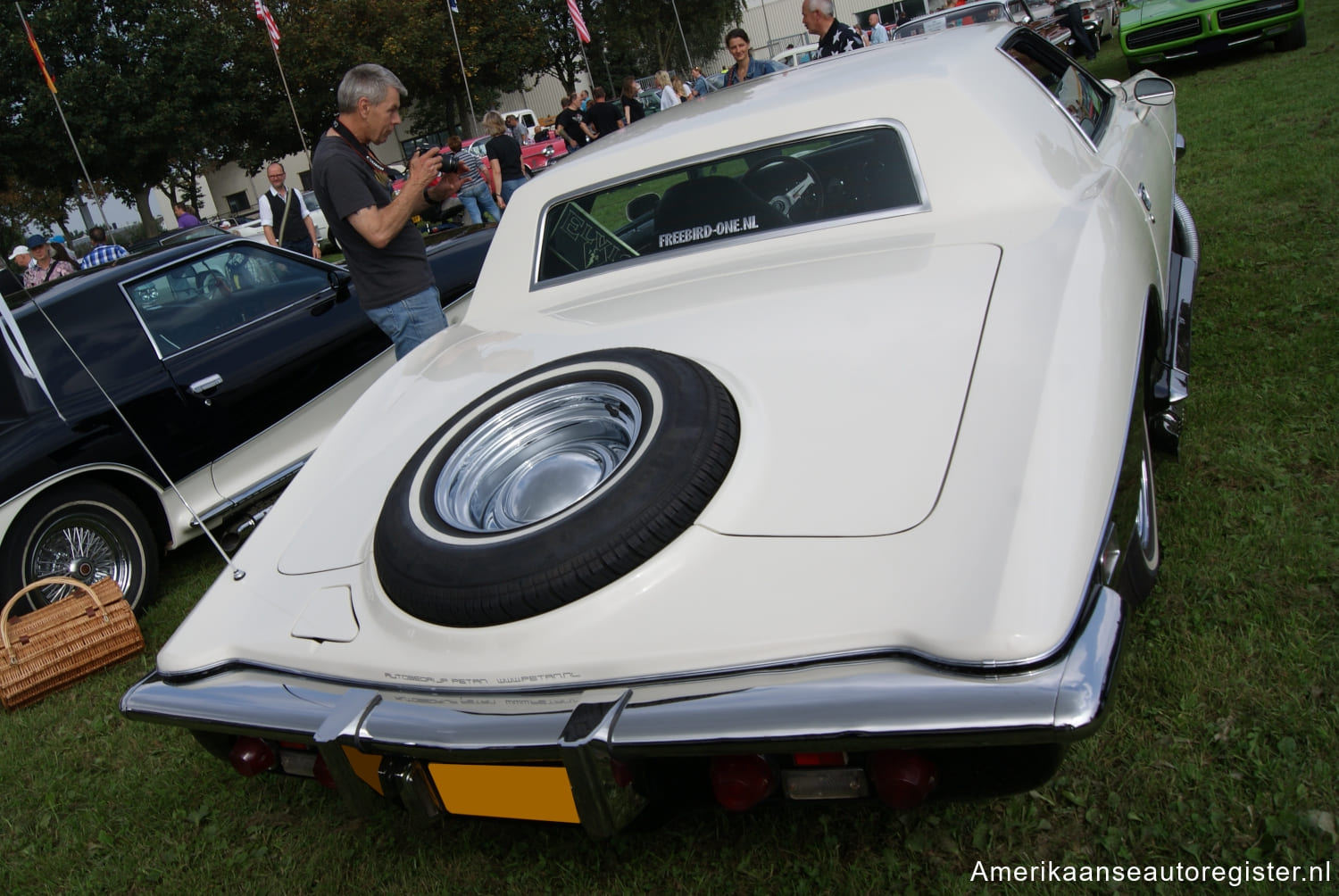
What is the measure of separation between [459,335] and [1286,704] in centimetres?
232

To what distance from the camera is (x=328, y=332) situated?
14.4 feet

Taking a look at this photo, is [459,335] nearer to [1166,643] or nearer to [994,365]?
[994,365]

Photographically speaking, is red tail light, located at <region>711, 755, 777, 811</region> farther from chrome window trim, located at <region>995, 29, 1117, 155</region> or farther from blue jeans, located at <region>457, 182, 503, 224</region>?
blue jeans, located at <region>457, 182, 503, 224</region>

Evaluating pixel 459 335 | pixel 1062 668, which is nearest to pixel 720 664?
pixel 1062 668

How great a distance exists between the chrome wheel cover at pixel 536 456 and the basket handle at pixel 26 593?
212 cm

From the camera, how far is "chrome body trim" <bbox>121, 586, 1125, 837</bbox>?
126 centimetres

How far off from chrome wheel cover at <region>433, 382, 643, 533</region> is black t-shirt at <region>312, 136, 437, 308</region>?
1927 millimetres

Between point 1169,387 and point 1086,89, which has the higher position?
point 1086,89

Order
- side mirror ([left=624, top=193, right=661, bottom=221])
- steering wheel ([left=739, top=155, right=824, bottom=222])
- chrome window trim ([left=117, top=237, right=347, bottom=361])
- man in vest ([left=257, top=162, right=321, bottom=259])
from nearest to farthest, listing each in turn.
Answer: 1. steering wheel ([left=739, top=155, right=824, bottom=222])
2. side mirror ([left=624, top=193, right=661, bottom=221])
3. chrome window trim ([left=117, top=237, right=347, bottom=361])
4. man in vest ([left=257, top=162, right=321, bottom=259])

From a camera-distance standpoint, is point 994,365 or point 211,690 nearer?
point 994,365

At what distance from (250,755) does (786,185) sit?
214cm

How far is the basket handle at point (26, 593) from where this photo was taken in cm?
315

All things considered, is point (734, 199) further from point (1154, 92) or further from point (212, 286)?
point (212, 286)

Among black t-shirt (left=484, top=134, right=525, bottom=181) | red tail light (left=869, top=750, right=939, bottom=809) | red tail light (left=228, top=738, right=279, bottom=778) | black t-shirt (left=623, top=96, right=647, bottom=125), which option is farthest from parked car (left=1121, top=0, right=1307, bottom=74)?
red tail light (left=228, top=738, right=279, bottom=778)
